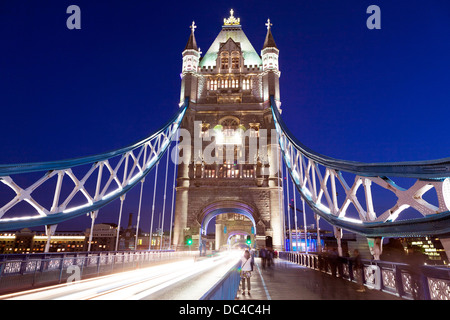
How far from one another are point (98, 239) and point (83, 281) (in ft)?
330

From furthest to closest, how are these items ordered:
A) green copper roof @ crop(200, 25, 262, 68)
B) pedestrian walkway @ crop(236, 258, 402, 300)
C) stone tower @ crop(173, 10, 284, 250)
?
green copper roof @ crop(200, 25, 262, 68)
stone tower @ crop(173, 10, 284, 250)
pedestrian walkway @ crop(236, 258, 402, 300)

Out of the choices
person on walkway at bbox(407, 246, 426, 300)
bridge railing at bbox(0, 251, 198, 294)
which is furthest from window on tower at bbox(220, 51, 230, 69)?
person on walkway at bbox(407, 246, 426, 300)

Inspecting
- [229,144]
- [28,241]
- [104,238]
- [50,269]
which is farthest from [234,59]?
[28,241]

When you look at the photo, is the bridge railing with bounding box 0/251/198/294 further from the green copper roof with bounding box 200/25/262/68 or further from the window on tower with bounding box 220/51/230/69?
the green copper roof with bounding box 200/25/262/68

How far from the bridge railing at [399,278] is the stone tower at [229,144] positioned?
19.0 metres

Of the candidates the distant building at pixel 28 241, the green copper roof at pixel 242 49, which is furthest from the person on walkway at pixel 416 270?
the distant building at pixel 28 241

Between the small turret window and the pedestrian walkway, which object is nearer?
the pedestrian walkway

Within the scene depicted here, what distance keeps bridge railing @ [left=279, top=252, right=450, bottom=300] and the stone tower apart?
1902 cm

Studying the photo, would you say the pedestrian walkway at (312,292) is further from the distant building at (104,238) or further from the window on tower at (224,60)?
the distant building at (104,238)

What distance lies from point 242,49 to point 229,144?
1689cm

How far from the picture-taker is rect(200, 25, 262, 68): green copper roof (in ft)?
129

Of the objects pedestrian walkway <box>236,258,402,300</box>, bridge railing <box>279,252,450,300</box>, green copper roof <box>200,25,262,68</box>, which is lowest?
pedestrian walkway <box>236,258,402,300</box>

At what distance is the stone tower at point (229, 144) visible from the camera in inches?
1229
